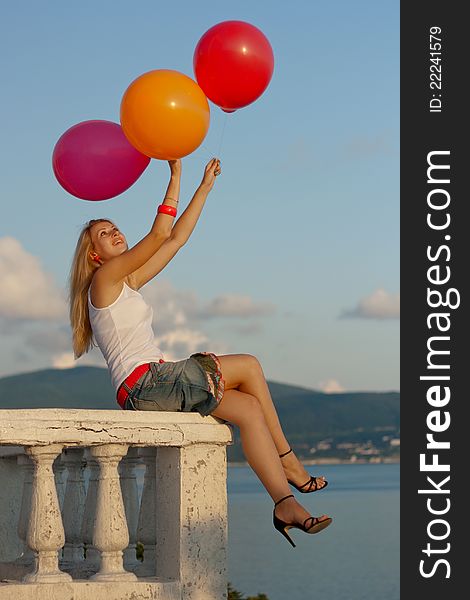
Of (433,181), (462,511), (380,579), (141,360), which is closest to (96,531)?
(141,360)

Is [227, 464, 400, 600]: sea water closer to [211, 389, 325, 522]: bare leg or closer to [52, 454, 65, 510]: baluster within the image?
[52, 454, 65, 510]: baluster

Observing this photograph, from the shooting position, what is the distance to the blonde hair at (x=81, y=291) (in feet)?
19.9

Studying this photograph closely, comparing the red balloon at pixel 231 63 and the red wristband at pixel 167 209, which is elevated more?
the red balloon at pixel 231 63

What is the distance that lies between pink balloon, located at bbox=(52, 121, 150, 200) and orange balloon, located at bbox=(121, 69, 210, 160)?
0.45 metres

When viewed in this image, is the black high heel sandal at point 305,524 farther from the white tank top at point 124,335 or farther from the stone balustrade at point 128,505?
the white tank top at point 124,335

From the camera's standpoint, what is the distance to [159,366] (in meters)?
5.73

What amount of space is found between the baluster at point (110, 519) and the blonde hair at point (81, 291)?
83 cm

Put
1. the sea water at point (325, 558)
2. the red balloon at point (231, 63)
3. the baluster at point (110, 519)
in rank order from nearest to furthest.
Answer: the baluster at point (110, 519), the red balloon at point (231, 63), the sea water at point (325, 558)

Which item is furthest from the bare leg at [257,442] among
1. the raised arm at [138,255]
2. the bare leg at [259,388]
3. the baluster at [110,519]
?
the raised arm at [138,255]

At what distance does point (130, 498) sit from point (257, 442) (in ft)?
2.19

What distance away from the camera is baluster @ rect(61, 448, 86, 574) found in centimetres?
589

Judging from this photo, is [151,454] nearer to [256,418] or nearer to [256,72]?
[256,418]

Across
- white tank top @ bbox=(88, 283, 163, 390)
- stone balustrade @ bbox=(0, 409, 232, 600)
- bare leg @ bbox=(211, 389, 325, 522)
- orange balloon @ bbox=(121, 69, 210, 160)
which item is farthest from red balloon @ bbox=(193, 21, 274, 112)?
stone balustrade @ bbox=(0, 409, 232, 600)

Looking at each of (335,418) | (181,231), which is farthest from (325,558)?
(335,418)
